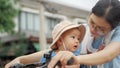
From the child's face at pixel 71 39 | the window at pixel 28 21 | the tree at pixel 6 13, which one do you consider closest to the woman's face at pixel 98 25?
the child's face at pixel 71 39

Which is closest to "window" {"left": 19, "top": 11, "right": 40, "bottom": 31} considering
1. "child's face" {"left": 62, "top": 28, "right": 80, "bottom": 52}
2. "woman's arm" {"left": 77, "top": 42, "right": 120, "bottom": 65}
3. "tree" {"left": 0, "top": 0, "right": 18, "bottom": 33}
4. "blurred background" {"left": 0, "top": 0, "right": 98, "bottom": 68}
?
"blurred background" {"left": 0, "top": 0, "right": 98, "bottom": 68}

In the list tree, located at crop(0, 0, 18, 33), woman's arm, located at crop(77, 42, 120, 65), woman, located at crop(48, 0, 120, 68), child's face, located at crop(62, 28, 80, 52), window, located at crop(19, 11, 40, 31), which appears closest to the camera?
woman's arm, located at crop(77, 42, 120, 65)

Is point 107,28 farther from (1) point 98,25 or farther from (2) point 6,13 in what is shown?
(2) point 6,13

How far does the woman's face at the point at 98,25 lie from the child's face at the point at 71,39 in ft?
0.40

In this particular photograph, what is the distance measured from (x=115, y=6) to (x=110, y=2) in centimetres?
4

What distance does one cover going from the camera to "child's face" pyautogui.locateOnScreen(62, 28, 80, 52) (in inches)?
91.9

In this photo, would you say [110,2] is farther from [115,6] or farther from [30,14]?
[30,14]

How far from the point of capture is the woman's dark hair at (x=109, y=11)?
7.11 feet

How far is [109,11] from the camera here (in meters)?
2.16

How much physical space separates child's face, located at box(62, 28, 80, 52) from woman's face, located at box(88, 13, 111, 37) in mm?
121

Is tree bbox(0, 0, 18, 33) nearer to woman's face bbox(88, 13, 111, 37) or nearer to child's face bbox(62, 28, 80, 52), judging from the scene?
child's face bbox(62, 28, 80, 52)

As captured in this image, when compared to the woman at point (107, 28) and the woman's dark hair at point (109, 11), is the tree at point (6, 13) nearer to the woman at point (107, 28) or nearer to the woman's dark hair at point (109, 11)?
the woman at point (107, 28)

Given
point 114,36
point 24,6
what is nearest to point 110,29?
point 114,36

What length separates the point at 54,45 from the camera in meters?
2.44
